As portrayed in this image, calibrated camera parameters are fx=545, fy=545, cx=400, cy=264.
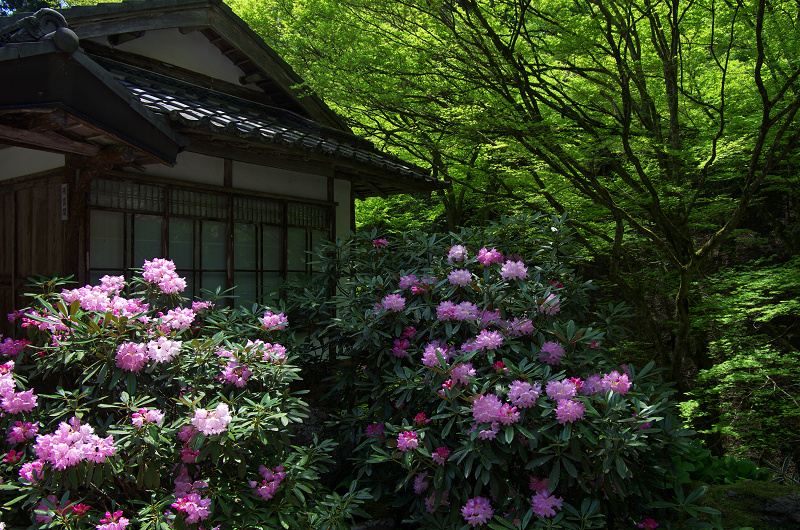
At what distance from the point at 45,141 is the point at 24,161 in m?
1.82

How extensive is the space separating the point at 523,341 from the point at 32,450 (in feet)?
12.3

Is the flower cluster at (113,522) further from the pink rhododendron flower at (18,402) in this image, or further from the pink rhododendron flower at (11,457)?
the pink rhododendron flower at (18,402)

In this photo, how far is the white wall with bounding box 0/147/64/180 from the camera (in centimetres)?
534

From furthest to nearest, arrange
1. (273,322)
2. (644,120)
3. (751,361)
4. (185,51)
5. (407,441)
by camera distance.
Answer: (644,120) < (185,51) < (751,361) < (273,322) < (407,441)

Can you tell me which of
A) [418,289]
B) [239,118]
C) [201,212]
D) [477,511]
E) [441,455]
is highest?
[239,118]

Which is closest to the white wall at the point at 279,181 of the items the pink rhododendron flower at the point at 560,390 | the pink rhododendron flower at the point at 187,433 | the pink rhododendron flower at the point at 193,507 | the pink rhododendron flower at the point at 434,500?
the pink rhododendron flower at the point at 187,433

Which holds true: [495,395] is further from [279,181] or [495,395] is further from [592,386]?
[279,181]

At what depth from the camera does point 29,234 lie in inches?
219

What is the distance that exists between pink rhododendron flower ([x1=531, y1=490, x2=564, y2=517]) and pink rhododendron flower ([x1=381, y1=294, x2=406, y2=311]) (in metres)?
1.89

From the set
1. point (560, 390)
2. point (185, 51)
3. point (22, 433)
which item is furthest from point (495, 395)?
point (185, 51)

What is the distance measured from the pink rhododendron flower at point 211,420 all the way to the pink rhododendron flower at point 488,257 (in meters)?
2.67

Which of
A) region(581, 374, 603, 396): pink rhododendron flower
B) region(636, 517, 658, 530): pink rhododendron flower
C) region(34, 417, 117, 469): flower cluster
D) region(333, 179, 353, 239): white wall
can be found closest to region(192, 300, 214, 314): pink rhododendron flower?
region(34, 417, 117, 469): flower cluster

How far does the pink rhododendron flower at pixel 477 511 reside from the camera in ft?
12.9

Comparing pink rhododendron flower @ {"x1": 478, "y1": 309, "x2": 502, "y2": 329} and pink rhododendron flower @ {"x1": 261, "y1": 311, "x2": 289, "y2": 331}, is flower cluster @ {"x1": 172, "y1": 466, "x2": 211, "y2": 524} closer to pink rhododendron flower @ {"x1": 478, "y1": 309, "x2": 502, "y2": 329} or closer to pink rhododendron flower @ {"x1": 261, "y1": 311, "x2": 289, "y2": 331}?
pink rhododendron flower @ {"x1": 261, "y1": 311, "x2": 289, "y2": 331}
